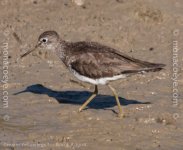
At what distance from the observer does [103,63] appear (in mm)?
12359

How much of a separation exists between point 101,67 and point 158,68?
3.47 feet

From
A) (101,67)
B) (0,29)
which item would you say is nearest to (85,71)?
(101,67)

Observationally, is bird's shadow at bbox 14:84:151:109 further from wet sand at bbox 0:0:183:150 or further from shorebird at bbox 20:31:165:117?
shorebird at bbox 20:31:165:117

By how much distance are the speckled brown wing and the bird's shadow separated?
0.98 meters

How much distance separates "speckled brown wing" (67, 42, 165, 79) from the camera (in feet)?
40.3

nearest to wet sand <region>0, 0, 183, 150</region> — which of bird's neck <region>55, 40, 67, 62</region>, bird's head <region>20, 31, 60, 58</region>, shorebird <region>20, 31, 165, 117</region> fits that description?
shorebird <region>20, 31, 165, 117</region>

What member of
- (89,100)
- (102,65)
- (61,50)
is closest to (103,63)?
(102,65)

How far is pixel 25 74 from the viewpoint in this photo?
14734 mm

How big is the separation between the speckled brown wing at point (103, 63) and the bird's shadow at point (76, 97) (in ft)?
3.23

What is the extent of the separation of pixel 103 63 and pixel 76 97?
1.55 meters

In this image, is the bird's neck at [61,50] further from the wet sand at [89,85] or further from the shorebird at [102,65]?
the wet sand at [89,85]

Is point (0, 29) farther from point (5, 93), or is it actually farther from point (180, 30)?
point (180, 30)

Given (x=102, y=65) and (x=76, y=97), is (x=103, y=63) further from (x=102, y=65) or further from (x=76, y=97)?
(x=76, y=97)

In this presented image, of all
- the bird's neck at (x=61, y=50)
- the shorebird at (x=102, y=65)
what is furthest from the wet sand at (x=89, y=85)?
the bird's neck at (x=61, y=50)
